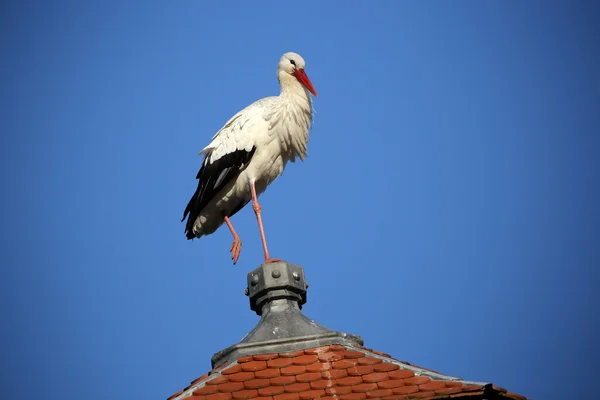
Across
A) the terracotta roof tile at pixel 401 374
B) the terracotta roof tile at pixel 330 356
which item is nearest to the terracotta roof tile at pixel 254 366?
the terracotta roof tile at pixel 330 356

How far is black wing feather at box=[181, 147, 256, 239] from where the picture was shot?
1095 centimetres

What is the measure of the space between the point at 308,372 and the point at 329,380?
0.61ft

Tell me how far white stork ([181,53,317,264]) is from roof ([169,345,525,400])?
4.13 metres

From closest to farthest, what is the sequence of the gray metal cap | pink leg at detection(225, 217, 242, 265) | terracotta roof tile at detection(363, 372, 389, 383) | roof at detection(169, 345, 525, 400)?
roof at detection(169, 345, 525, 400) → terracotta roof tile at detection(363, 372, 389, 383) → the gray metal cap → pink leg at detection(225, 217, 242, 265)

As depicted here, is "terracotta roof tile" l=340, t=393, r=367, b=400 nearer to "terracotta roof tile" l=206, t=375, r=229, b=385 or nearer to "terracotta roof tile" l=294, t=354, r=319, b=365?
"terracotta roof tile" l=294, t=354, r=319, b=365

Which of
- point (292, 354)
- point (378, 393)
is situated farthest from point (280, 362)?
point (378, 393)

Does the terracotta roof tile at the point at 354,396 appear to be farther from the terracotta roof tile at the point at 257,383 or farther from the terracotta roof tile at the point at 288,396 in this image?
the terracotta roof tile at the point at 257,383

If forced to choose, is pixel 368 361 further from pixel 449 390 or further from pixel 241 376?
pixel 241 376

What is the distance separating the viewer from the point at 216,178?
432 inches

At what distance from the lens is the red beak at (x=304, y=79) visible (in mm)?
11641

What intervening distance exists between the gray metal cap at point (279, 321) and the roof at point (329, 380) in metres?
0.09

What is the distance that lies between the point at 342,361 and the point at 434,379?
68 centimetres

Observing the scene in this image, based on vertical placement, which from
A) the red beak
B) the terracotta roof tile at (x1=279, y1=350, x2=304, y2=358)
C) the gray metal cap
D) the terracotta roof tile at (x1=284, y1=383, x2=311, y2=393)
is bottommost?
the terracotta roof tile at (x1=284, y1=383, x2=311, y2=393)

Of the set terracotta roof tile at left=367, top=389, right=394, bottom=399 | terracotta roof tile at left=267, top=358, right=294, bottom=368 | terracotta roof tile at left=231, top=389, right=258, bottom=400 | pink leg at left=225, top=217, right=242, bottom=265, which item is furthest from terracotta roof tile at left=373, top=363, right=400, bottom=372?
pink leg at left=225, top=217, right=242, bottom=265
